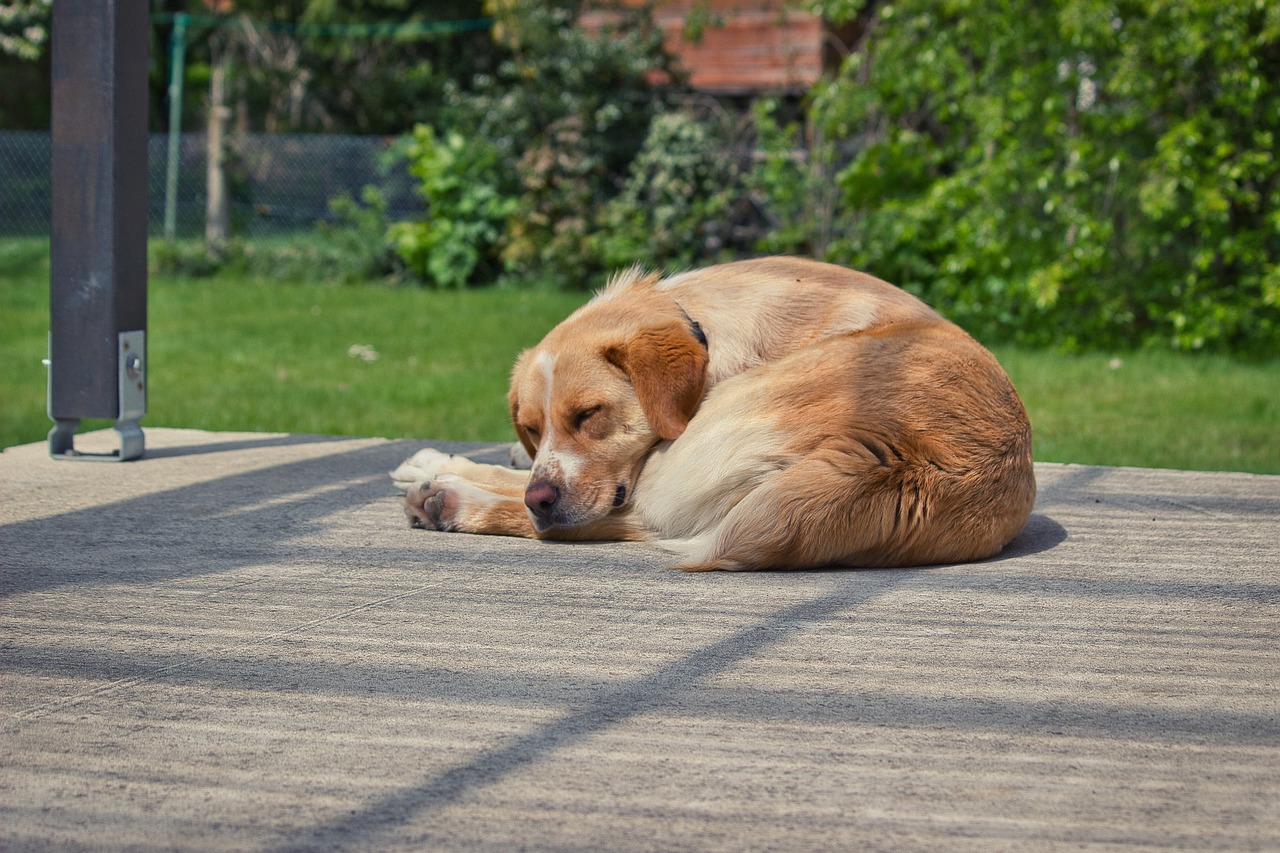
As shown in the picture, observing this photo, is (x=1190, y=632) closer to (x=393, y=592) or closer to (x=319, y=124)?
(x=393, y=592)

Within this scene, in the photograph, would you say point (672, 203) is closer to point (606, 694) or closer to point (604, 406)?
point (604, 406)

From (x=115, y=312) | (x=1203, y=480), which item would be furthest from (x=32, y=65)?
(x=1203, y=480)

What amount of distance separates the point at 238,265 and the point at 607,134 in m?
4.33

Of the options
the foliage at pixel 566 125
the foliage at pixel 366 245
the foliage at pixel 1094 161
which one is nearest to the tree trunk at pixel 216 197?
the foliage at pixel 366 245

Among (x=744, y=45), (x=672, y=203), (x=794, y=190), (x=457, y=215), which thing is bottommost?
(x=457, y=215)

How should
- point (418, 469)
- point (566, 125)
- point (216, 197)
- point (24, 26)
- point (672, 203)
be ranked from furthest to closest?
1. point (24, 26)
2. point (216, 197)
3. point (566, 125)
4. point (672, 203)
5. point (418, 469)

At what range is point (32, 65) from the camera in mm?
20766

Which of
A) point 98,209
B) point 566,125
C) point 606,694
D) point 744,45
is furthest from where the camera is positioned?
point 744,45

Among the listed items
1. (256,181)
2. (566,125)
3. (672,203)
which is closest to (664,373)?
(672,203)

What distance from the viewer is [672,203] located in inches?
503

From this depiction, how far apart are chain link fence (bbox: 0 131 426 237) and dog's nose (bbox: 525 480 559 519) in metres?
11.6

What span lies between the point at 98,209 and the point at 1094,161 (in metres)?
7.37

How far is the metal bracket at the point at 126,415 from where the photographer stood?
4535 mm

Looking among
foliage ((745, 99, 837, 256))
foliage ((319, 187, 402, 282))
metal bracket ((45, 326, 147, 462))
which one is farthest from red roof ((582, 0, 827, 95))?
metal bracket ((45, 326, 147, 462))
